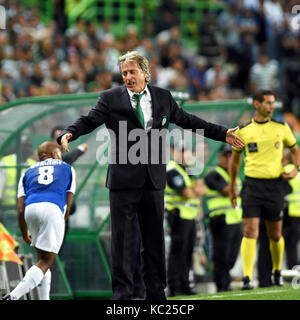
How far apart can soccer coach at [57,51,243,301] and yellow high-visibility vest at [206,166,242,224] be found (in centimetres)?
488

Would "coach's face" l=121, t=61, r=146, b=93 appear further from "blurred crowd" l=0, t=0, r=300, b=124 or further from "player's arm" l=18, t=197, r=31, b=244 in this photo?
"blurred crowd" l=0, t=0, r=300, b=124

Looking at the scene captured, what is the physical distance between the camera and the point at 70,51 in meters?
20.3

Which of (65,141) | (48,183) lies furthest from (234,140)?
(48,183)

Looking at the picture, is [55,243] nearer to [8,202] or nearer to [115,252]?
[115,252]

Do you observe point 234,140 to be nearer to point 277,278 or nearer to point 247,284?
point 247,284

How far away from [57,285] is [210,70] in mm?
11041

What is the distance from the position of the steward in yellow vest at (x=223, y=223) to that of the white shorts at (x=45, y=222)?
14.0ft

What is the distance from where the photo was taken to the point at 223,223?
1315cm

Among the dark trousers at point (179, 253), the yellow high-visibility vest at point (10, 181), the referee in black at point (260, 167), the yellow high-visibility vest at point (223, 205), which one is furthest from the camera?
the yellow high-visibility vest at point (223, 205)

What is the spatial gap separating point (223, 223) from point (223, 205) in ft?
0.77

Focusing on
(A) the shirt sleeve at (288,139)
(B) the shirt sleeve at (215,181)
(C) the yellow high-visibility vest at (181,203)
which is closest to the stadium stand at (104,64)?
(B) the shirt sleeve at (215,181)

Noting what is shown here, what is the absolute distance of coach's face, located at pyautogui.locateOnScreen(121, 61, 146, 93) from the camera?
8078 mm

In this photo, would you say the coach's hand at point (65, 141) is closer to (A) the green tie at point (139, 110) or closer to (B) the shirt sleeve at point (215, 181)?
(A) the green tie at point (139, 110)

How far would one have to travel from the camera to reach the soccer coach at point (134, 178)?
8109mm
